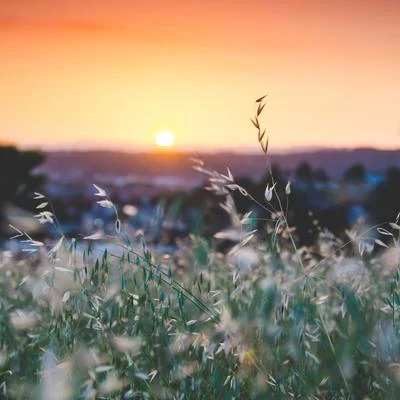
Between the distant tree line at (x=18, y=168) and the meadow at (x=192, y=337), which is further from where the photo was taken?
the distant tree line at (x=18, y=168)

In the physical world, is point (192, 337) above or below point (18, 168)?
above

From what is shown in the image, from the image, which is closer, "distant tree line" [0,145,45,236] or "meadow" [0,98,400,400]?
"meadow" [0,98,400,400]

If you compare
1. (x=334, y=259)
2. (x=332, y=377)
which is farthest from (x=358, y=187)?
(x=332, y=377)

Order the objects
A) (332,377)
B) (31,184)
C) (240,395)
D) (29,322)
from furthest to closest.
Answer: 1. (31,184)
2. (29,322)
3. (332,377)
4. (240,395)

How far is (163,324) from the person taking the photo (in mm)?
3385

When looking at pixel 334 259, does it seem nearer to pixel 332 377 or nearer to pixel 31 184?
pixel 332 377

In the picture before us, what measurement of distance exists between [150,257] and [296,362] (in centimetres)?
67

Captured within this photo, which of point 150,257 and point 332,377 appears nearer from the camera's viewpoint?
point 150,257

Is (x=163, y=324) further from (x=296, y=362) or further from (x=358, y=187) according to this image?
(x=358, y=187)

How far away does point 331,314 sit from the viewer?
14.6 feet

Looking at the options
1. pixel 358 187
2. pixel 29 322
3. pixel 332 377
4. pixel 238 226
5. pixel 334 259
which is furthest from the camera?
pixel 358 187

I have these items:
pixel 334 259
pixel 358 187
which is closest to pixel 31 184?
pixel 358 187

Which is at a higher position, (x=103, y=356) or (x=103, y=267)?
(x=103, y=267)

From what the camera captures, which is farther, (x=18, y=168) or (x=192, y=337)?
(x=18, y=168)
